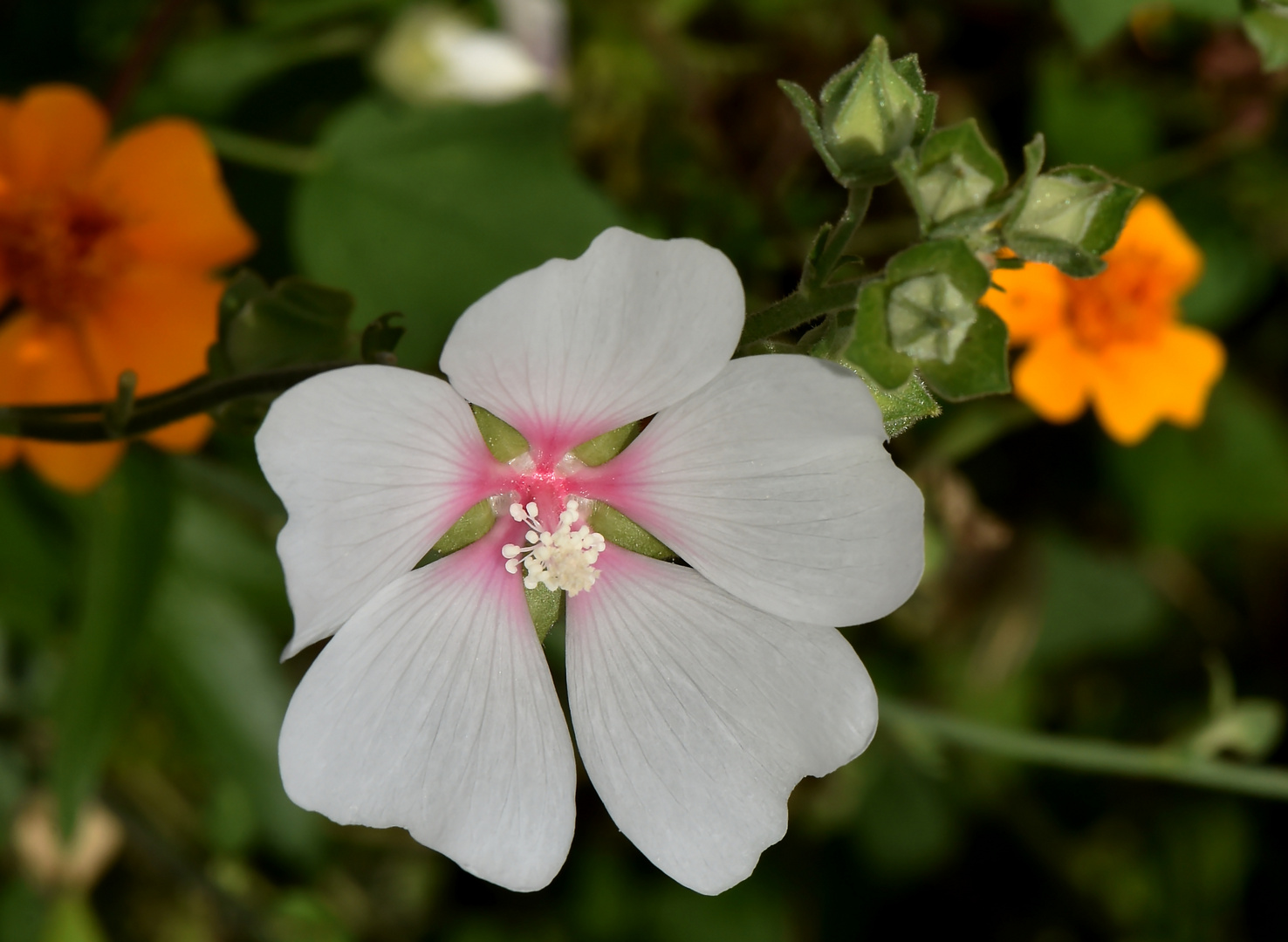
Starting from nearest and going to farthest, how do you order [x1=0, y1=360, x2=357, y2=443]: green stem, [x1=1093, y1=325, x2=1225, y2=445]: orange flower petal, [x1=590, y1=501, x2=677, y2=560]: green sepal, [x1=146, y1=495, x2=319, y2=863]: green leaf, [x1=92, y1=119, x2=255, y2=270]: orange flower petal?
[x1=0, y1=360, x2=357, y2=443]: green stem < [x1=590, y1=501, x2=677, y2=560]: green sepal < [x1=92, y1=119, x2=255, y2=270]: orange flower petal < [x1=1093, y1=325, x2=1225, y2=445]: orange flower petal < [x1=146, y1=495, x2=319, y2=863]: green leaf

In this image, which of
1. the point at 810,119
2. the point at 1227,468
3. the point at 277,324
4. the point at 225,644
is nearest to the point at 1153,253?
the point at 1227,468

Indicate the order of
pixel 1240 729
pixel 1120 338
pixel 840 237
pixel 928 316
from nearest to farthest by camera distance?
pixel 928 316 < pixel 840 237 < pixel 1240 729 < pixel 1120 338

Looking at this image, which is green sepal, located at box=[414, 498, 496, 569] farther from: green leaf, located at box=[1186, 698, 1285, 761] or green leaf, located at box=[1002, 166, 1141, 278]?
green leaf, located at box=[1186, 698, 1285, 761]

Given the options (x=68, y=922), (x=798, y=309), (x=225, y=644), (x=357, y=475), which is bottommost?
(x=68, y=922)

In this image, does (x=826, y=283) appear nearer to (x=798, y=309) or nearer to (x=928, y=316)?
(x=798, y=309)

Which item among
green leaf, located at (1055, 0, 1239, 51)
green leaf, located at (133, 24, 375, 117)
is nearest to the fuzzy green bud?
green leaf, located at (1055, 0, 1239, 51)

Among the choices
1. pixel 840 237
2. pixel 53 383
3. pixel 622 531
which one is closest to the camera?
pixel 840 237

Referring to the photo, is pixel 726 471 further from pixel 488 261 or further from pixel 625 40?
pixel 625 40
